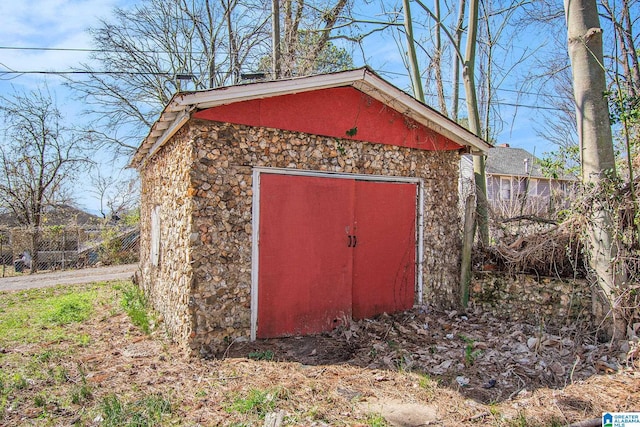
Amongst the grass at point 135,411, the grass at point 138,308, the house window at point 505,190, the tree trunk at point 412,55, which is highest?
the tree trunk at point 412,55

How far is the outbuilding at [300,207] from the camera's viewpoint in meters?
5.11

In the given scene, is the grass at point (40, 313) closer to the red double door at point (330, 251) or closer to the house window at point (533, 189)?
the red double door at point (330, 251)

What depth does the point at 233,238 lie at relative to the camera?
527cm

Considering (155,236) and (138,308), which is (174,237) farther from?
(138,308)

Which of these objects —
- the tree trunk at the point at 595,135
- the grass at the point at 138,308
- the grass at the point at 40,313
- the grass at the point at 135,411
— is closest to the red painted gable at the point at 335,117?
the tree trunk at the point at 595,135

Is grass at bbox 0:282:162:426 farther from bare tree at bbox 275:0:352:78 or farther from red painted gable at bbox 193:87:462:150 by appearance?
bare tree at bbox 275:0:352:78

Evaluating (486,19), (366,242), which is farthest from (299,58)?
(366,242)

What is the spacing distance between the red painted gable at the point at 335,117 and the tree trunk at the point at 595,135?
86.3 inches

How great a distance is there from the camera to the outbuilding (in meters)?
5.11

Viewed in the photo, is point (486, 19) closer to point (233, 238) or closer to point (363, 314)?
point (363, 314)

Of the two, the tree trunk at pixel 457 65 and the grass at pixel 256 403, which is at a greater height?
the tree trunk at pixel 457 65

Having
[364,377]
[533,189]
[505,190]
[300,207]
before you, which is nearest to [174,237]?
[300,207]

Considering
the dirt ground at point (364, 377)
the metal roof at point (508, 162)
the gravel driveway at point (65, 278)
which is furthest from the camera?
the metal roof at point (508, 162)

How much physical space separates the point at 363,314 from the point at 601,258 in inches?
132
